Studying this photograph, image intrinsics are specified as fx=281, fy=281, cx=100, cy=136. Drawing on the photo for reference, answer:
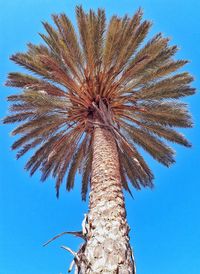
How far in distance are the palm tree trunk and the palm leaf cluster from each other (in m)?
1.78

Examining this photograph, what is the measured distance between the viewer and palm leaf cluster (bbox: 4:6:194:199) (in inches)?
334

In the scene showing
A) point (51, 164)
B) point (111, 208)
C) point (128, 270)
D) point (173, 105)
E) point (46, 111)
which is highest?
point (173, 105)

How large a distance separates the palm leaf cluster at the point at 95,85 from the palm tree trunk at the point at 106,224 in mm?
1781

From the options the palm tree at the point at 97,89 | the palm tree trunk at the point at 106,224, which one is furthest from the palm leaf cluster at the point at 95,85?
the palm tree trunk at the point at 106,224

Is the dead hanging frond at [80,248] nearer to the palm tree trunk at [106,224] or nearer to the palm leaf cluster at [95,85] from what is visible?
the palm tree trunk at [106,224]

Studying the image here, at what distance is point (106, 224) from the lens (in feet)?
15.4

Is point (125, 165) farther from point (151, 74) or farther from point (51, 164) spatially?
point (151, 74)

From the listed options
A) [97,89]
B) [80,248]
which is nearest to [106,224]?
[80,248]

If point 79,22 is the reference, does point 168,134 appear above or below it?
below

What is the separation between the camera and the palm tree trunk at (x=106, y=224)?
159 inches

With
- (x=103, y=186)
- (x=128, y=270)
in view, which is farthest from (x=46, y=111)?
(x=128, y=270)

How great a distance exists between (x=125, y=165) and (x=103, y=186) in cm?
481

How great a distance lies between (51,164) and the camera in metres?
9.98

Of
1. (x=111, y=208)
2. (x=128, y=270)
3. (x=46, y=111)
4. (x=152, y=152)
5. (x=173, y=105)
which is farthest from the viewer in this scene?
(x=152, y=152)
